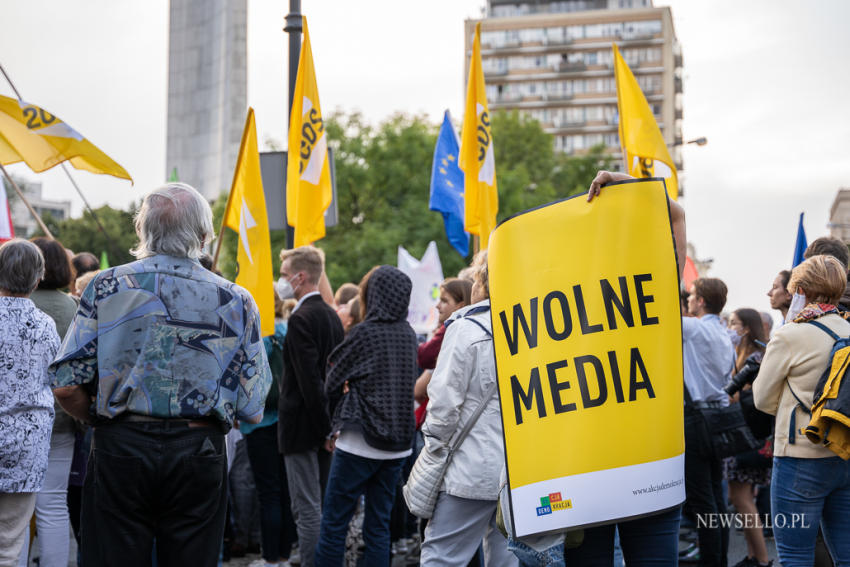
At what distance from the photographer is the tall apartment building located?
3529 inches

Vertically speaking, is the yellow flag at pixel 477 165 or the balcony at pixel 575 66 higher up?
the balcony at pixel 575 66

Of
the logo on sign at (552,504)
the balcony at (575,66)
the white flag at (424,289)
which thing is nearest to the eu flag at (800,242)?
the logo on sign at (552,504)

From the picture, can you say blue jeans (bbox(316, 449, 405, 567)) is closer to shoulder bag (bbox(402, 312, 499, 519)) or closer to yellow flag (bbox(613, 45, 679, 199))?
shoulder bag (bbox(402, 312, 499, 519))

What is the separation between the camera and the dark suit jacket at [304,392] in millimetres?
5980

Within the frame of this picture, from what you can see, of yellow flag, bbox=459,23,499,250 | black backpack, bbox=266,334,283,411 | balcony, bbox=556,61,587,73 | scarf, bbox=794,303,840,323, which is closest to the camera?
scarf, bbox=794,303,840,323

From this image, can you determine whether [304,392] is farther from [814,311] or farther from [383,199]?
[383,199]

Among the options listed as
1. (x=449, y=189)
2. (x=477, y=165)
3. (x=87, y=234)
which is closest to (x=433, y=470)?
(x=477, y=165)

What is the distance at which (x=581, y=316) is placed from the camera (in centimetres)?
311

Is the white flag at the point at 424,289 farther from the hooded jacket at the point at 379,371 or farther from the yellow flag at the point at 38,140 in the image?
the hooded jacket at the point at 379,371

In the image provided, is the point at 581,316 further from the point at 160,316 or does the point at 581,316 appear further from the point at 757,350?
the point at 757,350

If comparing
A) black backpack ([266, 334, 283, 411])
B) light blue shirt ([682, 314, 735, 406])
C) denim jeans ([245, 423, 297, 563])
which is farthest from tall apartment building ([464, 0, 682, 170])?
denim jeans ([245, 423, 297, 563])

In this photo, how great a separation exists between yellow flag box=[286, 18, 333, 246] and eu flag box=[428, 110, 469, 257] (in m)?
2.15

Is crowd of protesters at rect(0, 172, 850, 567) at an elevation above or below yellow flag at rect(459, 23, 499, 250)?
below

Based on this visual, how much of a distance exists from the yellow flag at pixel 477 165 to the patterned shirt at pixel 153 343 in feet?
18.4
